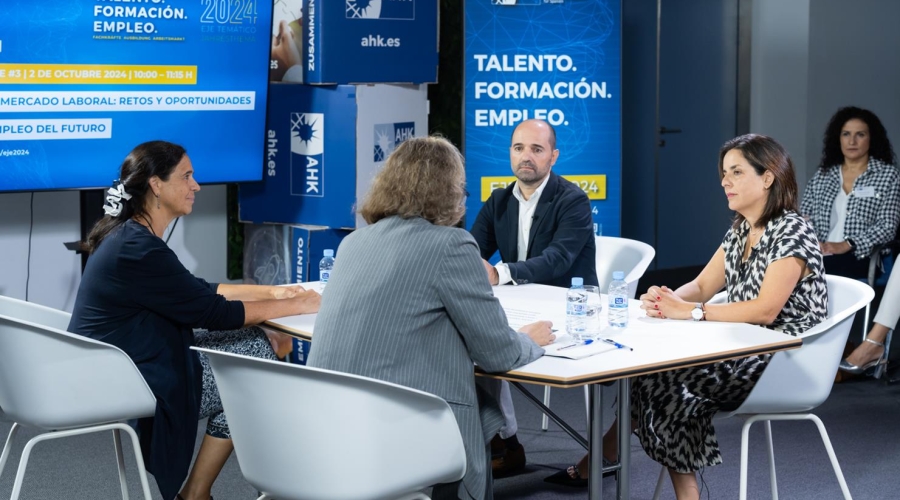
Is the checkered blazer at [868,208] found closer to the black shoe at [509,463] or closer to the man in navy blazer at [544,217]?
the man in navy blazer at [544,217]

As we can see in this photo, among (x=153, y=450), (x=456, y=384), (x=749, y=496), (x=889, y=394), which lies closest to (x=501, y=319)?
(x=456, y=384)

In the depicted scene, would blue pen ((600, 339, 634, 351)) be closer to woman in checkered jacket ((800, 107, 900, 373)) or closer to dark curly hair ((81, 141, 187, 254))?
dark curly hair ((81, 141, 187, 254))

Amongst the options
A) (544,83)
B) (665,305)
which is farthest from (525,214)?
(544,83)

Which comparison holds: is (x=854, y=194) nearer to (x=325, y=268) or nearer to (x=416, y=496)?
(x=325, y=268)

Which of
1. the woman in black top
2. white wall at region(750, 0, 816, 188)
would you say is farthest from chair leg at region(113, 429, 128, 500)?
white wall at region(750, 0, 816, 188)

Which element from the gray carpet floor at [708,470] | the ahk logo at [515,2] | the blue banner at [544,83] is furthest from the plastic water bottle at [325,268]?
the ahk logo at [515,2]

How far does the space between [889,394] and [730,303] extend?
2.34 m

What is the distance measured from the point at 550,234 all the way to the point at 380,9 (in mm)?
1701

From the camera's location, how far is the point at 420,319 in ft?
7.80

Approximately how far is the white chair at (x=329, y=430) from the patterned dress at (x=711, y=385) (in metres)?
0.84

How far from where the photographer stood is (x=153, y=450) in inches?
116

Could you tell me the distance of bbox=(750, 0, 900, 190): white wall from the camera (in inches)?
293

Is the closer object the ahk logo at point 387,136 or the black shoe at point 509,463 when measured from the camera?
the black shoe at point 509,463

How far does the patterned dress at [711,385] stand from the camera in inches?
116
